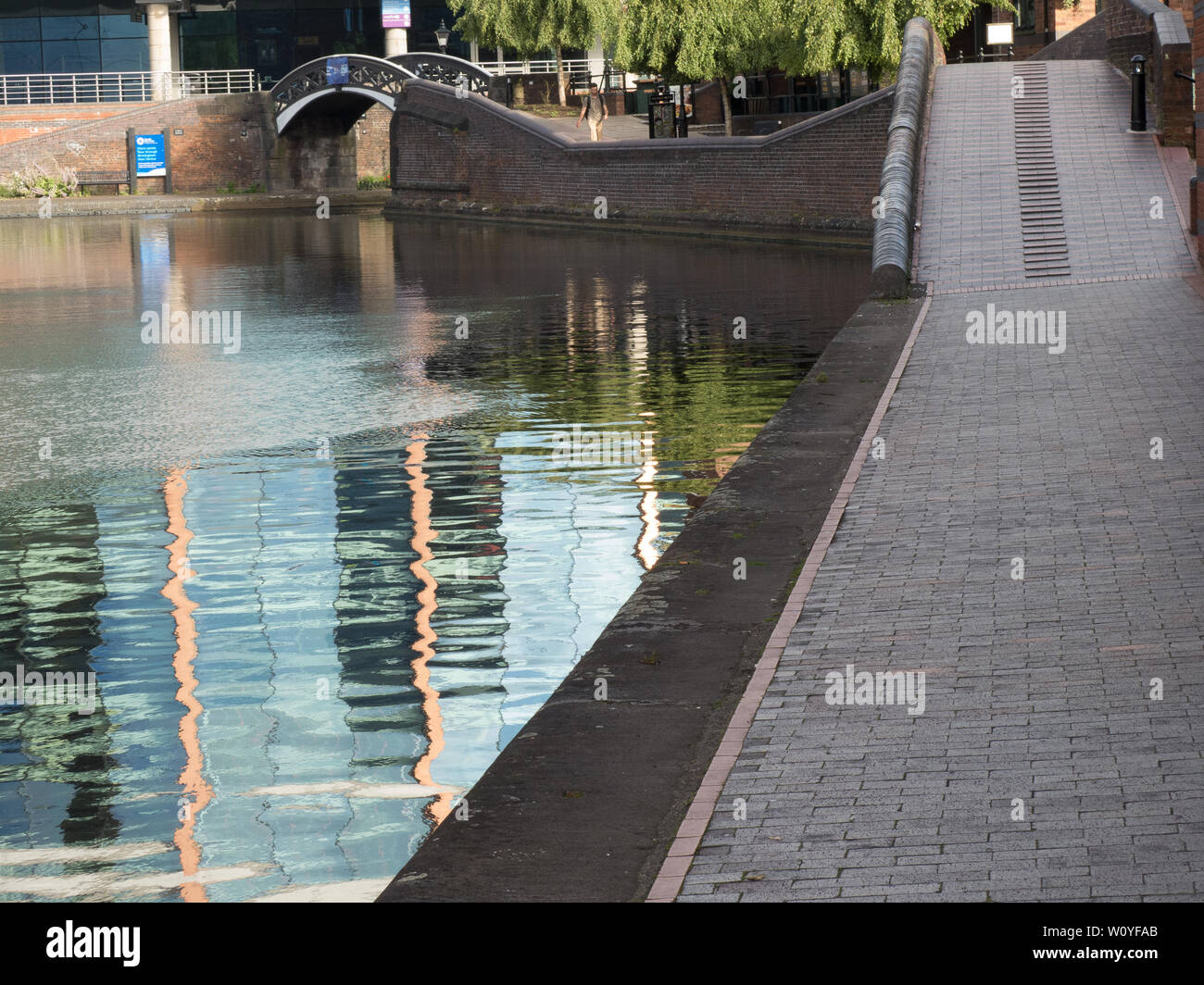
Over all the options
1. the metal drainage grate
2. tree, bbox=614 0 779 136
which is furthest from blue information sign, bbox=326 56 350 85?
the metal drainage grate

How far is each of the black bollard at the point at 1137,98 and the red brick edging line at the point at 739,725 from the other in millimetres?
16562

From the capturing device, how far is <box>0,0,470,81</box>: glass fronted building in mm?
71438

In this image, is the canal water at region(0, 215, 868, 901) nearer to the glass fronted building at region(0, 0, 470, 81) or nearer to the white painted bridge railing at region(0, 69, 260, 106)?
the white painted bridge railing at region(0, 69, 260, 106)

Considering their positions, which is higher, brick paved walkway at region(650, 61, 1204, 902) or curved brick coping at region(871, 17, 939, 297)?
curved brick coping at region(871, 17, 939, 297)

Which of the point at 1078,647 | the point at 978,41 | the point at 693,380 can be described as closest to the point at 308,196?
the point at 978,41

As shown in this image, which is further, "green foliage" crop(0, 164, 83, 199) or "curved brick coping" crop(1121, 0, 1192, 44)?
"green foliage" crop(0, 164, 83, 199)

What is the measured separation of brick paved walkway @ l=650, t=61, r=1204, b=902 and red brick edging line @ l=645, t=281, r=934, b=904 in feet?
0.07

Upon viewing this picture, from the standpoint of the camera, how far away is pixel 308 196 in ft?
→ 199

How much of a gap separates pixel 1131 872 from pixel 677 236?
30431 mm

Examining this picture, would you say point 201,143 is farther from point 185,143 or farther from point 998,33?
point 998,33

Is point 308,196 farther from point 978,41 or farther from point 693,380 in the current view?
point 693,380

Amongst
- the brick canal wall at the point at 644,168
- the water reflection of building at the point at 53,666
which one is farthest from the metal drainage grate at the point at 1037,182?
the water reflection of building at the point at 53,666

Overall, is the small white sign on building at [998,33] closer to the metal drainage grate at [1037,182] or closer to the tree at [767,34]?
the tree at [767,34]

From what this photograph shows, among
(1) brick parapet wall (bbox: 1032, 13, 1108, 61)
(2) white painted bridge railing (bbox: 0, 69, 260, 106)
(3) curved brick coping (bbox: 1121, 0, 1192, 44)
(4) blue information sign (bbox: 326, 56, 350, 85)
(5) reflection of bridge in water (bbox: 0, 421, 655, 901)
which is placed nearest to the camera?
(5) reflection of bridge in water (bbox: 0, 421, 655, 901)
